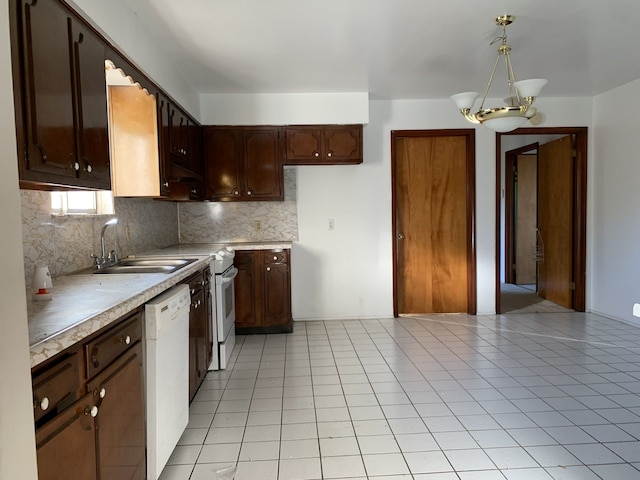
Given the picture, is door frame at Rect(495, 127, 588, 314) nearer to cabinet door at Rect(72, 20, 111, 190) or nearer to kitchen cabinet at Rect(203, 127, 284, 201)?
kitchen cabinet at Rect(203, 127, 284, 201)

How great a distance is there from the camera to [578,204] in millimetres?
4480

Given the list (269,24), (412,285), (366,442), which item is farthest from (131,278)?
(412,285)

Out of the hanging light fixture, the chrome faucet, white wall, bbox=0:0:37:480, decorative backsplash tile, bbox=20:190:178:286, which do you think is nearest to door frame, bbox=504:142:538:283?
the hanging light fixture

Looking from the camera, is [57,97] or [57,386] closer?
[57,386]

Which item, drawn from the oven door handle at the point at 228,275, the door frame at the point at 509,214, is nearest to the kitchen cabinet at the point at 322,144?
the oven door handle at the point at 228,275

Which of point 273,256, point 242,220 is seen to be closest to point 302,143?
point 242,220

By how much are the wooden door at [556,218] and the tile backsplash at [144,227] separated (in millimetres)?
3240

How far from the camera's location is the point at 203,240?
4383 mm

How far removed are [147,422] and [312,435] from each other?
2.92 feet

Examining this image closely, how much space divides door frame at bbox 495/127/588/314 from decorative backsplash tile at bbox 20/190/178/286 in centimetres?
363

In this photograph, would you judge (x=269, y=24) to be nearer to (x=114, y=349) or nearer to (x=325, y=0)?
(x=325, y=0)

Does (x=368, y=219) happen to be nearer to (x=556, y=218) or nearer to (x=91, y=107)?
(x=556, y=218)

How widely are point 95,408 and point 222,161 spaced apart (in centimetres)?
318

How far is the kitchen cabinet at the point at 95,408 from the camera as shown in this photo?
966 millimetres
